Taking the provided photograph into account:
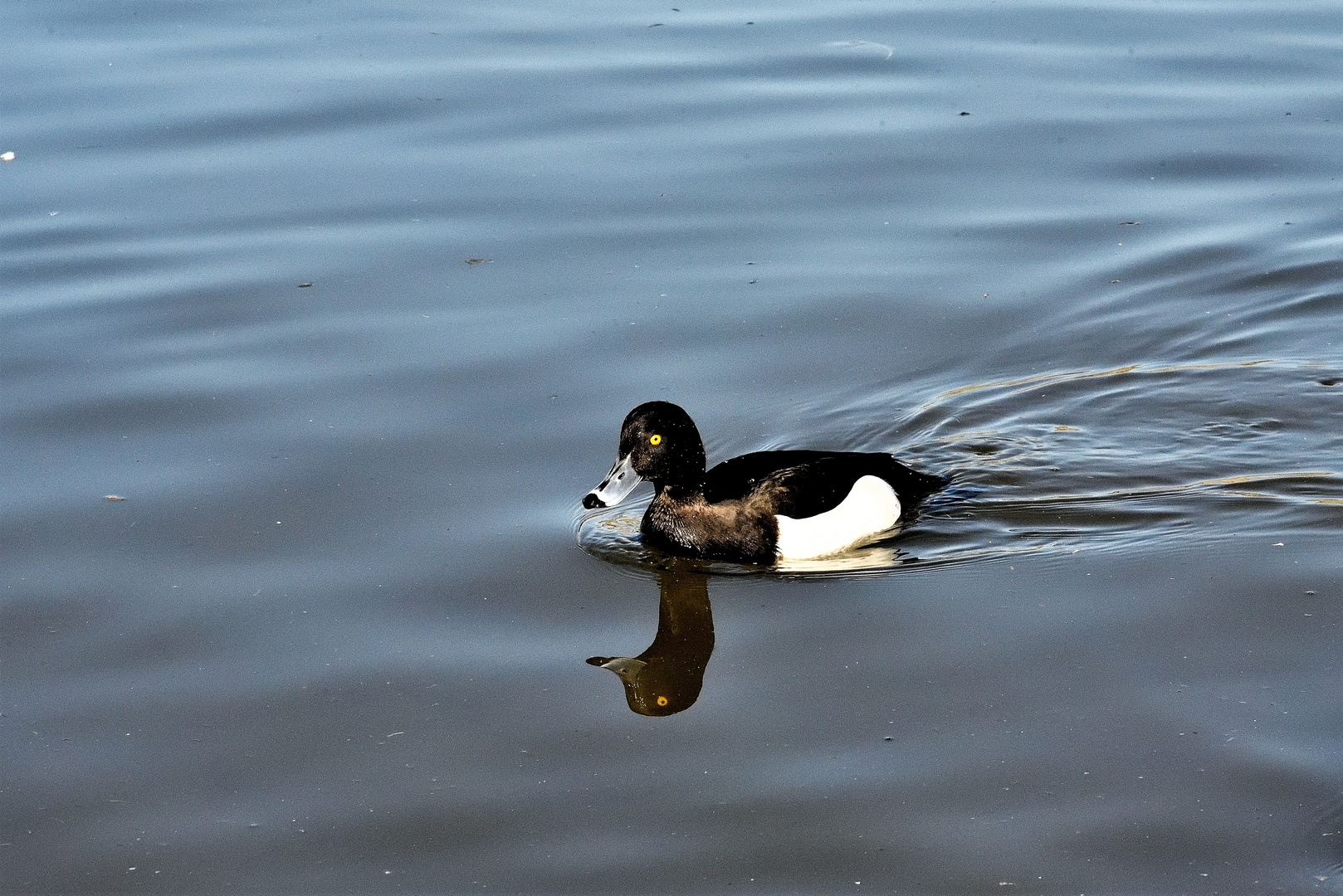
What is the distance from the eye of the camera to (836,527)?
756 cm

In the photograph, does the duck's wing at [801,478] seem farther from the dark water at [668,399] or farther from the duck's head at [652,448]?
the dark water at [668,399]

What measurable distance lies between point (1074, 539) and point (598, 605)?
2103 millimetres

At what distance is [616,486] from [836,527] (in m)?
0.98

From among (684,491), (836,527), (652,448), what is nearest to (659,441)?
(652,448)

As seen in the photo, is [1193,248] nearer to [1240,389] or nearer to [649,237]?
[1240,389]

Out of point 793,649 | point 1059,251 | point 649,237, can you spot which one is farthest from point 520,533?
point 1059,251

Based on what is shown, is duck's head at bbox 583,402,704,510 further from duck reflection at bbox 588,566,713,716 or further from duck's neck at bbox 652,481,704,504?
duck reflection at bbox 588,566,713,716

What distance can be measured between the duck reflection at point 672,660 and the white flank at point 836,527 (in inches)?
20.2

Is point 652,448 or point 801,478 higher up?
point 652,448

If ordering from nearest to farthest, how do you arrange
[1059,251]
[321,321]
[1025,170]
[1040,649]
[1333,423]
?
[1040,649]
[1333,423]
[321,321]
[1059,251]
[1025,170]

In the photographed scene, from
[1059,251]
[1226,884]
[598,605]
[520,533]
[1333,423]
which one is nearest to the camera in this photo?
[1226,884]

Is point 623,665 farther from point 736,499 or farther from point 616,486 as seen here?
point 736,499

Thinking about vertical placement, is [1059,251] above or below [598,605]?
above

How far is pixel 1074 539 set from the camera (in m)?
7.42
